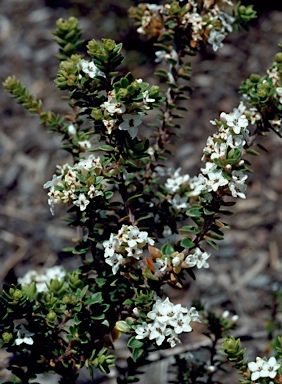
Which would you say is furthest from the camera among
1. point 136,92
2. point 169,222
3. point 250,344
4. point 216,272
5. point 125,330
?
point 216,272

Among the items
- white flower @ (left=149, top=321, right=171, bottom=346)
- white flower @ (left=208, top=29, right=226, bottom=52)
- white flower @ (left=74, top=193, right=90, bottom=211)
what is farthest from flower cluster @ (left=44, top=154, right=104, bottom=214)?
white flower @ (left=208, top=29, right=226, bottom=52)

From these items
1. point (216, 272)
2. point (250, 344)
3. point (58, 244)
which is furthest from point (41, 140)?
point (250, 344)

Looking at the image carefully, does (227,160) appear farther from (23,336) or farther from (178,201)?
(23,336)

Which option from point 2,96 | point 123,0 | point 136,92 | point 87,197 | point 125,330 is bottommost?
point 2,96

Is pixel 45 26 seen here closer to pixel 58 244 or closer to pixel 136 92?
pixel 58 244

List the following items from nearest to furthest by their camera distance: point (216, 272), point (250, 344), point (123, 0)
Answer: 1. point (250, 344)
2. point (216, 272)
3. point (123, 0)

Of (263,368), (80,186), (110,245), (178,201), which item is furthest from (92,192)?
(263,368)
